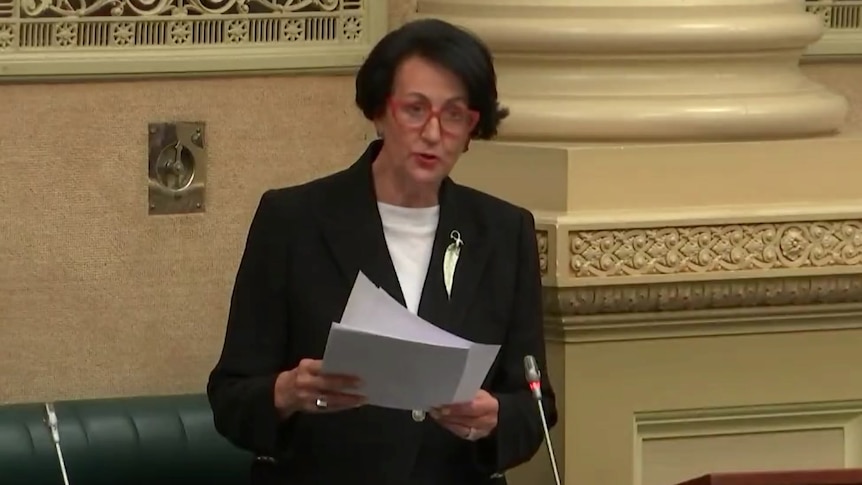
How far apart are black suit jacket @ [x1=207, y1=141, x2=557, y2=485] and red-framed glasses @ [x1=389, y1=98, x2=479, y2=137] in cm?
13

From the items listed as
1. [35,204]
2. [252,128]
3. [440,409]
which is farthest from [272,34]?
[440,409]

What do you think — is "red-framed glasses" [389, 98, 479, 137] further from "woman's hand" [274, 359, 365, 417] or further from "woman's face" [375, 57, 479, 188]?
"woman's hand" [274, 359, 365, 417]

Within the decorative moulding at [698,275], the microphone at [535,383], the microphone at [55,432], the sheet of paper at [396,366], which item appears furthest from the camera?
the decorative moulding at [698,275]

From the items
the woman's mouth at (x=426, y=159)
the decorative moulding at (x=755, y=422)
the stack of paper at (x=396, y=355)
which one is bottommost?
the decorative moulding at (x=755, y=422)

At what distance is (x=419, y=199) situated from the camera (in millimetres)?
2533

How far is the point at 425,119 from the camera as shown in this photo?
244 centimetres

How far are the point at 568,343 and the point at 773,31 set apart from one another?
0.66 metres

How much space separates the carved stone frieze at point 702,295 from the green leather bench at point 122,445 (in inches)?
35.6

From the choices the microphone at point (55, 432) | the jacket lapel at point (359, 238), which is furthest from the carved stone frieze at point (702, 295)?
the microphone at point (55, 432)

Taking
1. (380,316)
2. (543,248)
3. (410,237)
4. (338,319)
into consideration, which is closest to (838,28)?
(543,248)

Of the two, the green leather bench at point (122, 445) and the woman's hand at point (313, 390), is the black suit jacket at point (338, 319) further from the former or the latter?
the green leather bench at point (122, 445)

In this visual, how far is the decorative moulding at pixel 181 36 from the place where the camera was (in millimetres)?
3428

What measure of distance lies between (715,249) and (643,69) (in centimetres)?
35

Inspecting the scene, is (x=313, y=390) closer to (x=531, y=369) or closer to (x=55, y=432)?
(x=531, y=369)
